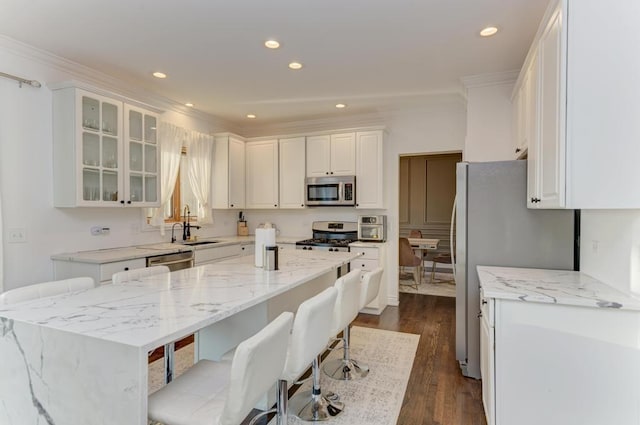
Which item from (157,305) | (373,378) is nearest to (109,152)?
(157,305)

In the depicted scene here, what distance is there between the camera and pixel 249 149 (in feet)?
17.9

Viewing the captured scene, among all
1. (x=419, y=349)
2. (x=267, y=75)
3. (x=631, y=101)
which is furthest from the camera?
(x=267, y=75)

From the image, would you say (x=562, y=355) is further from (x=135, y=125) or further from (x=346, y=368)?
(x=135, y=125)

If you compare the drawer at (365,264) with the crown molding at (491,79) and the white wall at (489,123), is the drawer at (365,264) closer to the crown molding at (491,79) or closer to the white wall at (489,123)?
the white wall at (489,123)

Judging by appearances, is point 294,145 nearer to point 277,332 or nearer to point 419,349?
point 419,349

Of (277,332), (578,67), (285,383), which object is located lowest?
(285,383)

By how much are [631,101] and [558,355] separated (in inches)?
52.1

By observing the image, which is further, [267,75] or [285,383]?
[267,75]

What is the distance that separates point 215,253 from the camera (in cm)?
436

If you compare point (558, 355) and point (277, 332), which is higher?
point (277, 332)

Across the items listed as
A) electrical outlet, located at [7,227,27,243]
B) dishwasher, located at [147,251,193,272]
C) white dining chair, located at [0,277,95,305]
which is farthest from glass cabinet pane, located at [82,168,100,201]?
white dining chair, located at [0,277,95,305]

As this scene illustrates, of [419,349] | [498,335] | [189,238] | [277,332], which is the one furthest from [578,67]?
[189,238]

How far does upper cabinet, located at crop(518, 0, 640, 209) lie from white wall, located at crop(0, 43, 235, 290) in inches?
159

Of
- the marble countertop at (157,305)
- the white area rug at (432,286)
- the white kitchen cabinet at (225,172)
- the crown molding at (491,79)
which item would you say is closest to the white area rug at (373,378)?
the marble countertop at (157,305)
